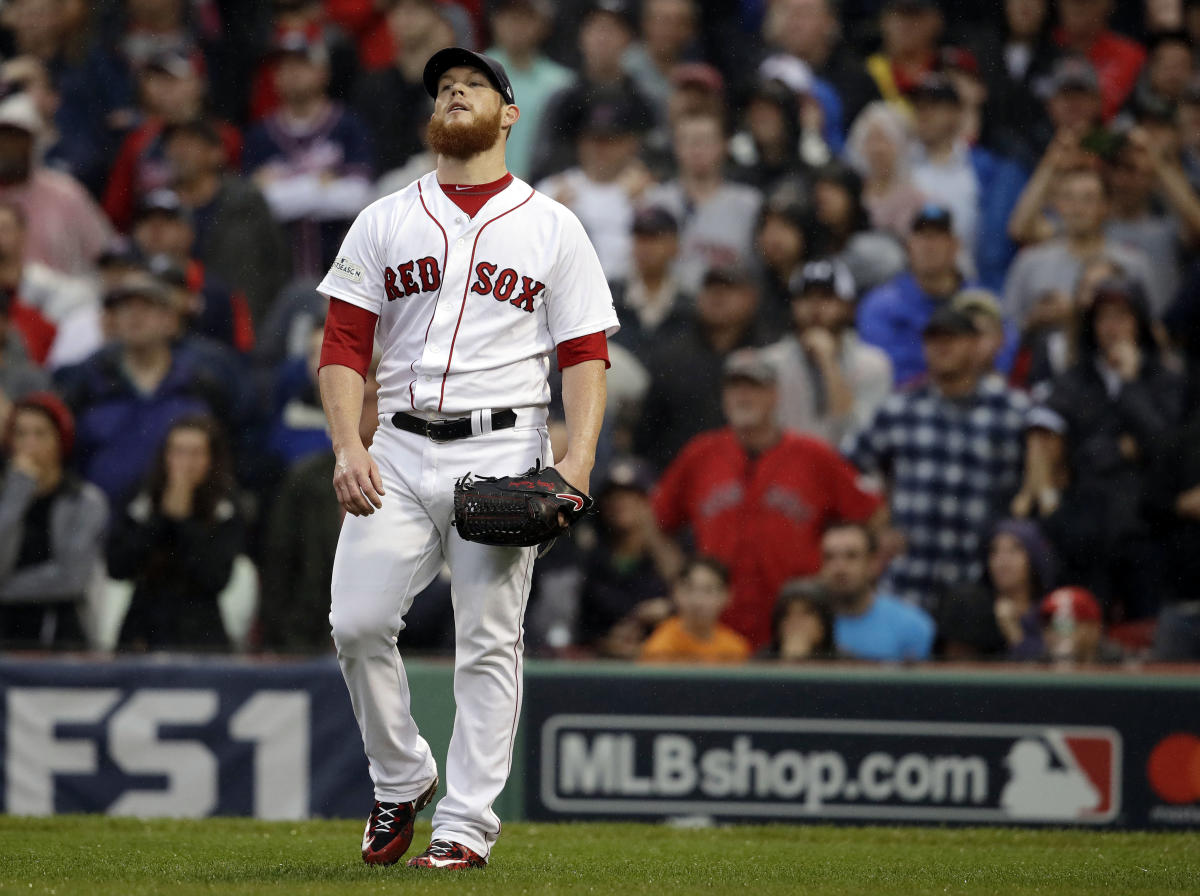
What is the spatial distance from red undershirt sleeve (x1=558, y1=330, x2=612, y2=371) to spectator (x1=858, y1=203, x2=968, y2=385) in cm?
529

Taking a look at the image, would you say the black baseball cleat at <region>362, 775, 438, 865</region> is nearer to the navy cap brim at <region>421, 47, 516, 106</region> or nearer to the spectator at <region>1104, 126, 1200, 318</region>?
the navy cap brim at <region>421, 47, 516, 106</region>

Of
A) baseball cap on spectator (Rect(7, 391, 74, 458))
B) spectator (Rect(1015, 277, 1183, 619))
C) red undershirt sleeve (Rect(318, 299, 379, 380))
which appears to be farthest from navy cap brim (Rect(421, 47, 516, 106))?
spectator (Rect(1015, 277, 1183, 619))

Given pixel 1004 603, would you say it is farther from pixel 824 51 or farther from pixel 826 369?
pixel 824 51

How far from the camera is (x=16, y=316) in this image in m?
10.5

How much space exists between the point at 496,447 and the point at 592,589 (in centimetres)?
407

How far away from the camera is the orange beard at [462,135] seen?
16.1ft

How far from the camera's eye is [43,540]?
8641mm

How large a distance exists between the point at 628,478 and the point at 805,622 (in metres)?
1.19

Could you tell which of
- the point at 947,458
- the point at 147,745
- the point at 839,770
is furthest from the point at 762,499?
the point at 147,745

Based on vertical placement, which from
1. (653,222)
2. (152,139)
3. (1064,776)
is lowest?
(1064,776)

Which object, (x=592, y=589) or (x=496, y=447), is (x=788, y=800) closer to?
(x=592, y=589)

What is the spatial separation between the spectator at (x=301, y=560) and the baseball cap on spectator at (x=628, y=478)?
129cm

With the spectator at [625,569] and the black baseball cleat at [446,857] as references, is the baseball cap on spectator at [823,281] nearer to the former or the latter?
the spectator at [625,569]

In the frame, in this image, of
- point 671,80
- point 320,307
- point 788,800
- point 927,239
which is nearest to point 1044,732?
point 788,800
